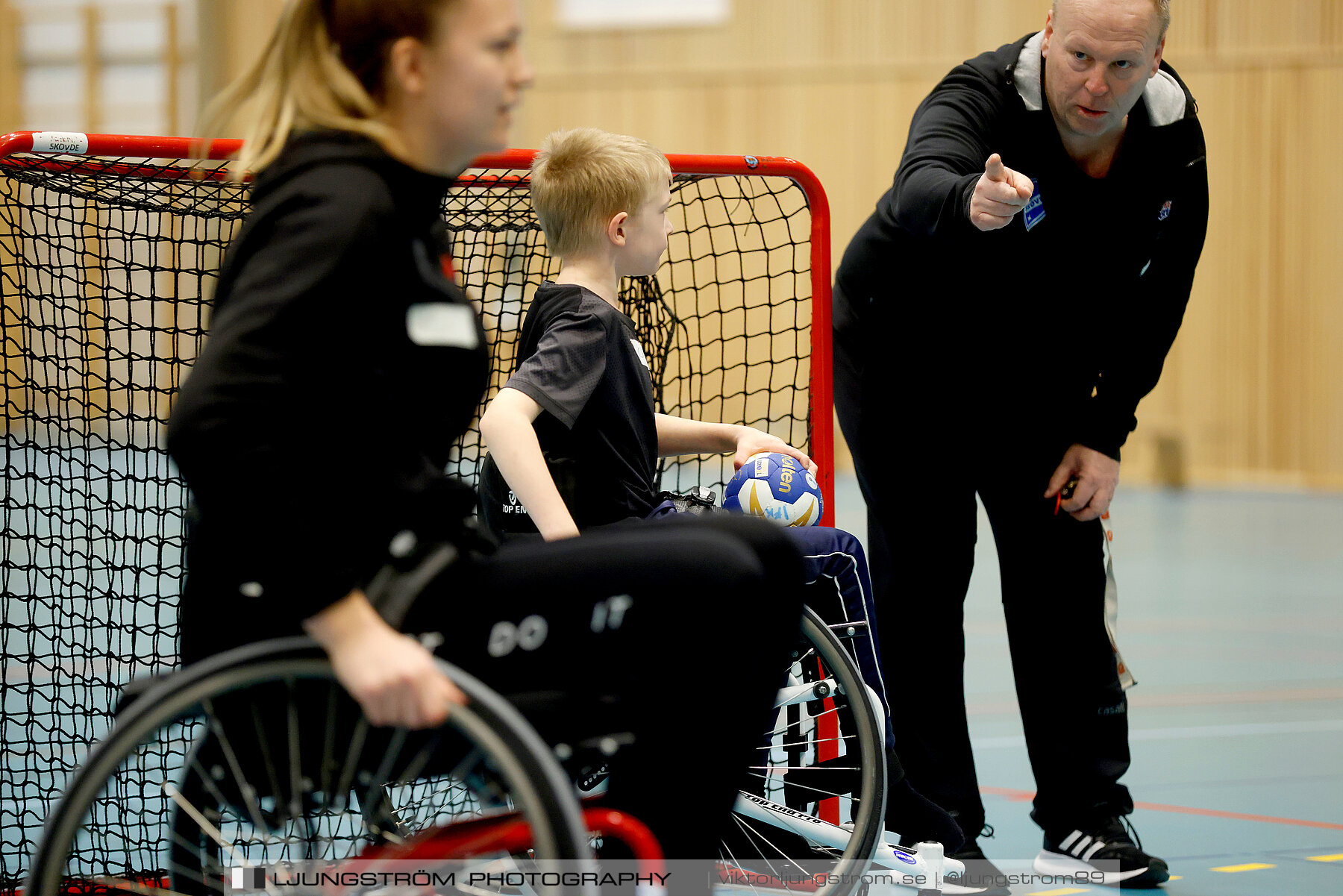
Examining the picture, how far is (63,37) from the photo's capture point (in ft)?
43.1

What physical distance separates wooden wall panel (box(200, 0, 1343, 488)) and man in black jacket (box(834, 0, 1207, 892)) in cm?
843

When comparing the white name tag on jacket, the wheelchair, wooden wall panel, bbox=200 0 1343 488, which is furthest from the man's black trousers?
wooden wall panel, bbox=200 0 1343 488

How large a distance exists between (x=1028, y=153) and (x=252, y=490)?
1637 millimetres

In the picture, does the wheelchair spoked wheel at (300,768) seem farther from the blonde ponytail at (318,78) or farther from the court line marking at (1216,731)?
the court line marking at (1216,731)

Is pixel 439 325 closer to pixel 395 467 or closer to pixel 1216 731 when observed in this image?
pixel 395 467

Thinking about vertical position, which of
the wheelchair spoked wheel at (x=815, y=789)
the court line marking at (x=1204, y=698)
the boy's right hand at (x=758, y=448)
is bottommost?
the court line marking at (x=1204, y=698)

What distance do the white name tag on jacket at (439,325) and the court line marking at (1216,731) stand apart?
101 inches

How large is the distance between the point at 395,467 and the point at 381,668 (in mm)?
218

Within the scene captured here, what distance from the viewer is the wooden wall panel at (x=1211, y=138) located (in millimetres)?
10023

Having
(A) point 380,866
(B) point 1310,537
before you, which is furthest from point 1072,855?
(B) point 1310,537

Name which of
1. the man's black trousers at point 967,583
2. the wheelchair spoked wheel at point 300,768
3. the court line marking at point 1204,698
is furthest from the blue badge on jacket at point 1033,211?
the court line marking at point 1204,698

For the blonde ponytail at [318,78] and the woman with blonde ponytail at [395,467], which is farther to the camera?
the blonde ponytail at [318,78]

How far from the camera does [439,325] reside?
119 centimetres

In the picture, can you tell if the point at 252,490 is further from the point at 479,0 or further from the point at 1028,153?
the point at 1028,153
